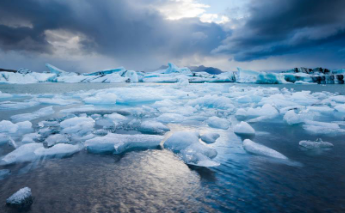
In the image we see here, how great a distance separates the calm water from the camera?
194 centimetres

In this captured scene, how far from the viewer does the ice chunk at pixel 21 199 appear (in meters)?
1.90

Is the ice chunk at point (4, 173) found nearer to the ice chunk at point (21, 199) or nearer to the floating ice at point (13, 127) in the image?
the ice chunk at point (21, 199)

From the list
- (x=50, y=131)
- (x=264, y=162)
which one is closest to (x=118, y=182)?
(x=264, y=162)

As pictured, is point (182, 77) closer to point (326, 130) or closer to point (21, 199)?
point (326, 130)

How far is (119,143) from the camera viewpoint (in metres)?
3.49

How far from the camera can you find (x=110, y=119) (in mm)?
5953

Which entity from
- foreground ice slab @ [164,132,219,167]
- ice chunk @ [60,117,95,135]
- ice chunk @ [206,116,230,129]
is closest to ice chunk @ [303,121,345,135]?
ice chunk @ [206,116,230,129]

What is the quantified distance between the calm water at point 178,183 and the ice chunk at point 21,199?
0.20 ft

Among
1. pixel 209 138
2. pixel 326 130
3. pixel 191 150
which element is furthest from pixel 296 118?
pixel 191 150

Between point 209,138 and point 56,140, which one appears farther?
point 209,138

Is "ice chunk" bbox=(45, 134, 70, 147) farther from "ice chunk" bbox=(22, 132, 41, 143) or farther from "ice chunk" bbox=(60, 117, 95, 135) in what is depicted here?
"ice chunk" bbox=(60, 117, 95, 135)

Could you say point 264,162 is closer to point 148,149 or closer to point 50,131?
point 148,149

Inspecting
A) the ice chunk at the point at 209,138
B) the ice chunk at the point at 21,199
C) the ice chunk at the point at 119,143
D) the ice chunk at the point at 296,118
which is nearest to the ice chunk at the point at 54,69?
the ice chunk at the point at 119,143

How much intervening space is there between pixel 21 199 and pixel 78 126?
293 centimetres
